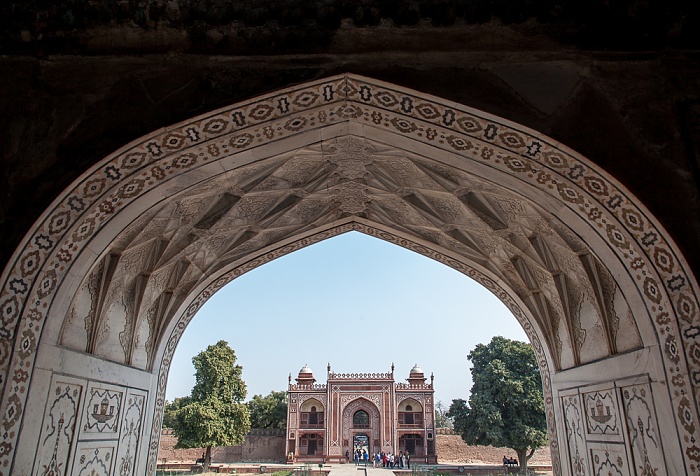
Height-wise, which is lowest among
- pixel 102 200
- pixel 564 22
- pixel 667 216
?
pixel 667 216

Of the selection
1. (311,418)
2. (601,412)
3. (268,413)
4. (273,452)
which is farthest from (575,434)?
(268,413)

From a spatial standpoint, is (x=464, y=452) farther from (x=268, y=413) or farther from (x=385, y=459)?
(x=268, y=413)

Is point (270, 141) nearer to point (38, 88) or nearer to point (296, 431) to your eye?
point (38, 88)

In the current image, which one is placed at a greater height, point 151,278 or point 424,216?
point 424,216

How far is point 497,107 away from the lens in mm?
4094

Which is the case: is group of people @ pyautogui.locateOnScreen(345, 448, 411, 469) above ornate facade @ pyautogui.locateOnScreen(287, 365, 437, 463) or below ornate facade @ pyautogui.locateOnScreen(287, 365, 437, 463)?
below

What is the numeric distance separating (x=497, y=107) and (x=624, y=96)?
3.34ft

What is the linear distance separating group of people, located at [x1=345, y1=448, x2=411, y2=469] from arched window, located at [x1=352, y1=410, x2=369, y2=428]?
155cm

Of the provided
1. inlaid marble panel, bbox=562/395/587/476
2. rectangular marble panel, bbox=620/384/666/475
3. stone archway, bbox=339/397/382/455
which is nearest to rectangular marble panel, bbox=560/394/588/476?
inlaid marble panel, bbox=562/395/587/476

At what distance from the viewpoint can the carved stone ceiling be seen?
5.34 m

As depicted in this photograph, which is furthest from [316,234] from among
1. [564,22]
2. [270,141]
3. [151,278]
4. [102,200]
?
[564,22]

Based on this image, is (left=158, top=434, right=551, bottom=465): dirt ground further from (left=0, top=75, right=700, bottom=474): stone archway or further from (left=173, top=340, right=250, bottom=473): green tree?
(left=0, top=75, right=700, bottom=474): stone archway

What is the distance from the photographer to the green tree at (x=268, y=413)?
1444 inches

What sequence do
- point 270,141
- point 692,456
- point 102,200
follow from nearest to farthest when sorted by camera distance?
point 692,456 → point 102,200 → point 270,141
